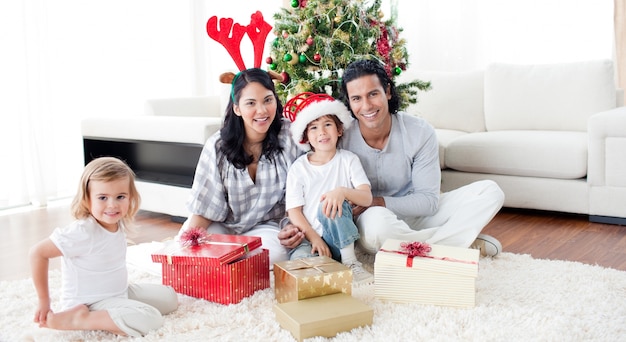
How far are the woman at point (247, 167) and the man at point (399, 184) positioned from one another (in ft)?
0.61

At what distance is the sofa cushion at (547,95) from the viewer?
12.6 feet

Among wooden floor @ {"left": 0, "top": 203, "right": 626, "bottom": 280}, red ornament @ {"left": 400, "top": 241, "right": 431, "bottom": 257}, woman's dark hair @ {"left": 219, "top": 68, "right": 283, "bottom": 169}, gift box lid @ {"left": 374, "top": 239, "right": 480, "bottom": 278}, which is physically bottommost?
wooden floor @ {"left": 0, "top": 203, "right": 626, "bottom": 280}

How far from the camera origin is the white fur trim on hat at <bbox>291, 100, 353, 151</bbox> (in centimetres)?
240

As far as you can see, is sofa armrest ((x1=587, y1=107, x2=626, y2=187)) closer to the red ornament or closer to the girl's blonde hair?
the red ornament

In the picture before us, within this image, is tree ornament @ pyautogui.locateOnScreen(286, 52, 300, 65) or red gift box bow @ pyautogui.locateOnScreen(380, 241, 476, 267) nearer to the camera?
red gift box bow @ pyautogui.locateOnScreen(380, 241, 476, 267)

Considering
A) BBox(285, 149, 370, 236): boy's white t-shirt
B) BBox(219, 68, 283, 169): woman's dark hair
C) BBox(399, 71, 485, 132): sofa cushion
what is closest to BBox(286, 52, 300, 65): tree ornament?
BBox(219, 68, 283, 169): woman's dark hair

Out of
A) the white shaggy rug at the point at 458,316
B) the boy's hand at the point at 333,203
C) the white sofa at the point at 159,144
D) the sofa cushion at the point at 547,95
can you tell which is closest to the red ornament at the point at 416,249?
the white shaggy rug at the point at 458,316

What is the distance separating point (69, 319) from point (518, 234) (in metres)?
2.16

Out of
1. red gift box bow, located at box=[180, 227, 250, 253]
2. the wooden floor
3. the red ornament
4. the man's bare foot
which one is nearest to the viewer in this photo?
the man's bare foot

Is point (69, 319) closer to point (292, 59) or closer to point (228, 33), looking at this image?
point (228, 33)

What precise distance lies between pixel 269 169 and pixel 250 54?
3.67 meters

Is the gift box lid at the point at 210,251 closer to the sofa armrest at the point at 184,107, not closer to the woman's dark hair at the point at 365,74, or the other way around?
the woman's dark hair at the point at 365,74

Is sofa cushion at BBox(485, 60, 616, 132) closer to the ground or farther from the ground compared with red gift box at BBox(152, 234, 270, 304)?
farther from the ground

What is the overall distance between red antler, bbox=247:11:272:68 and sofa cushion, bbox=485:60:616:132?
1.99 metres
